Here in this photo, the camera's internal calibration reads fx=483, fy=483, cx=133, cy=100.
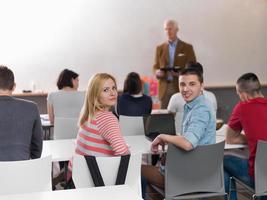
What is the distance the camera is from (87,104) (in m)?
3.03

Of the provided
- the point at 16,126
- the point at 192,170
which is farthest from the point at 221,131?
the point at 16,126

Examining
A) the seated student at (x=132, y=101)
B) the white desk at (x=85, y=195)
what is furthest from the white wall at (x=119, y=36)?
the white desk at (x=85, y=195)

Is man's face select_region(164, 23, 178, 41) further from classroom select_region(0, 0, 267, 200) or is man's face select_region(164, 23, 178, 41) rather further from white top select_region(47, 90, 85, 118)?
white top select_region(47, 90, 85, 118)

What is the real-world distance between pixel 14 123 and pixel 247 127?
1.68m

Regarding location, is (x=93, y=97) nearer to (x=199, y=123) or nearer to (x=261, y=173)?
(x=199, y=123)

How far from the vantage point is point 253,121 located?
11.5ft

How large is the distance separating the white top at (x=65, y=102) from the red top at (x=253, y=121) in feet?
6.50

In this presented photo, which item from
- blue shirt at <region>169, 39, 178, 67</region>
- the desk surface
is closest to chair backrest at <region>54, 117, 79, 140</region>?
the desk surface

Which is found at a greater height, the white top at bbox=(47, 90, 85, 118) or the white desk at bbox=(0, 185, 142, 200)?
Result: the white top at bbox=(47, 90, 85, 118)

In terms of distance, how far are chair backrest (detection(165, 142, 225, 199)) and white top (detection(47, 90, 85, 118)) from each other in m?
2.11

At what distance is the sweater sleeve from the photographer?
9.45 ft

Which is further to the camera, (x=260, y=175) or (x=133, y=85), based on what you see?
(x=133, y=85)

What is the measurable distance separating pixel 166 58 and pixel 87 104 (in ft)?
13.4

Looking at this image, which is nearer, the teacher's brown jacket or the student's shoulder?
the student's shoulder
